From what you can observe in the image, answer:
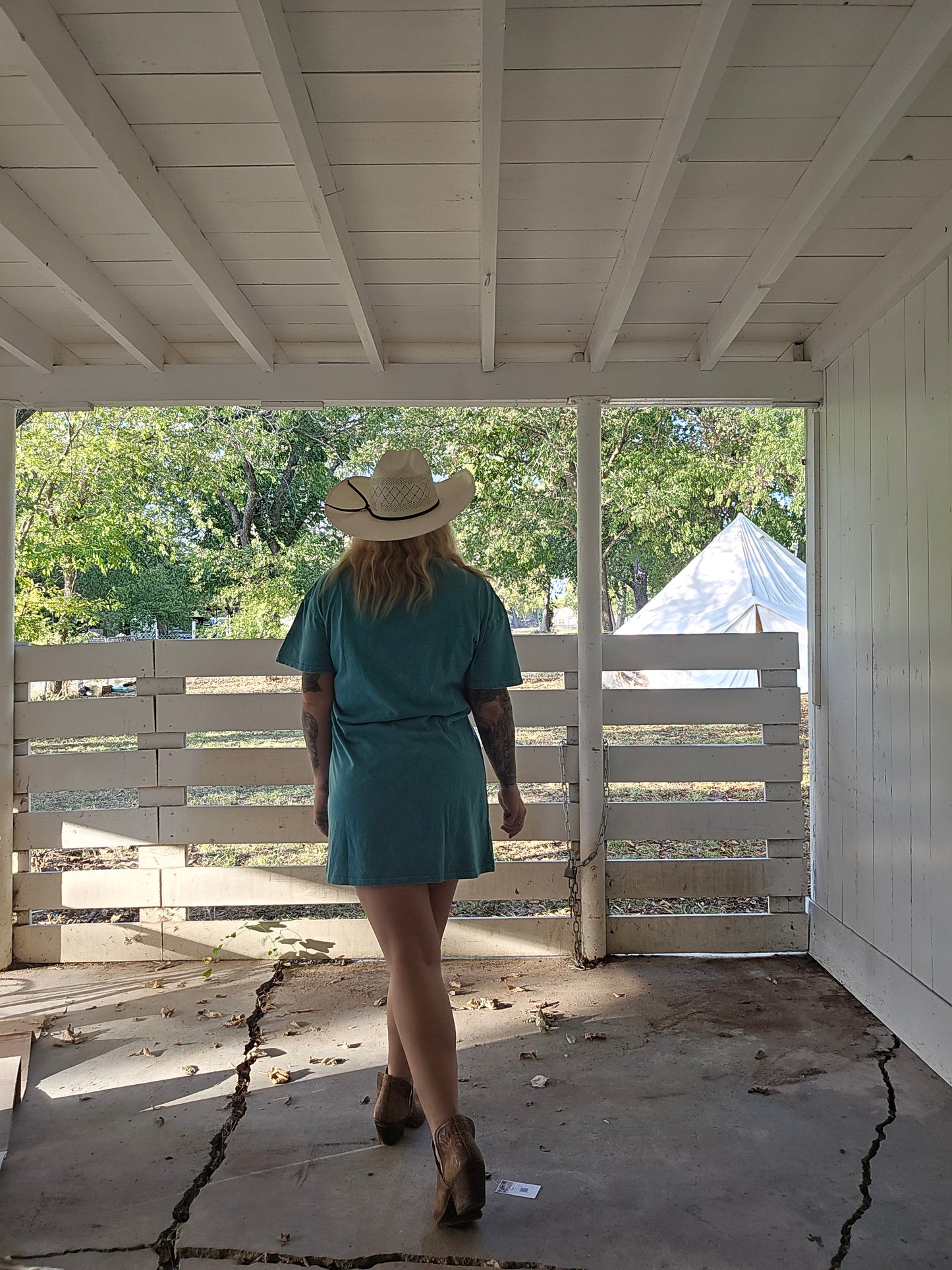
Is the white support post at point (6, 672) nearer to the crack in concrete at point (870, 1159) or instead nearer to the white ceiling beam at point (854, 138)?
the white ceiling beam at point (854, 138)

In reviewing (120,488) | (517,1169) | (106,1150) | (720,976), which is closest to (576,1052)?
(517,1169)

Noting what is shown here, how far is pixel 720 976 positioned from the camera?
3625 millimetres

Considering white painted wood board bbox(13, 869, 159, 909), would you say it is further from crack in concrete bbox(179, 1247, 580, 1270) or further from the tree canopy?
the tree canopy

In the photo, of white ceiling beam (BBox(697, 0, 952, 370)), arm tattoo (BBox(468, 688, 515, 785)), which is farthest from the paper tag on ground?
white ceiling beam (BBox(697, 0, 952, 370))

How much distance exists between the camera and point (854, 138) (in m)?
2.11

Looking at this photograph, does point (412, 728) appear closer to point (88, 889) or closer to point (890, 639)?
point (890, 639)

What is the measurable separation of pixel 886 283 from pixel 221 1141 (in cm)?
320

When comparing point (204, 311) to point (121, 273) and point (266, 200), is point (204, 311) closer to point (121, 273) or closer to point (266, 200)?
point (121, 273)

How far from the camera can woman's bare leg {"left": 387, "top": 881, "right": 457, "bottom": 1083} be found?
221 cm

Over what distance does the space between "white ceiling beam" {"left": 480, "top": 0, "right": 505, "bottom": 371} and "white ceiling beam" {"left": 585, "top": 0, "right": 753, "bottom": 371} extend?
0.39 m

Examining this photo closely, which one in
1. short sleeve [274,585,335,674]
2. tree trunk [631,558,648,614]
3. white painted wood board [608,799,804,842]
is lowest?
white painted wood board [608,799,804,842]

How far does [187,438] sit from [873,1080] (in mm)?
9775

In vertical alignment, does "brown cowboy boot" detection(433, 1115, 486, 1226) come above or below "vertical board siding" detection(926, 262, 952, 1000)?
below

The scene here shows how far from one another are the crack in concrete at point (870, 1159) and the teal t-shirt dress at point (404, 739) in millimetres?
1083
